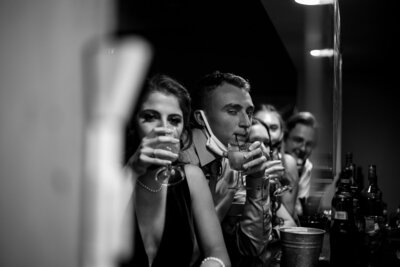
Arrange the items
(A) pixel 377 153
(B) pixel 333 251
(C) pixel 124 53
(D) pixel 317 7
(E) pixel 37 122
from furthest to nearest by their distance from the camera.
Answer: (A) pixel 377 153, (D) pixel 317 7, (B) pixel 333 251, (C) pixel 124 53, (E) pixel 37 122

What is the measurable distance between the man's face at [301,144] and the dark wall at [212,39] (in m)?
1.01

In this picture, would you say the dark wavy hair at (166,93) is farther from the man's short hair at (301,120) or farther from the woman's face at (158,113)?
the man's short hair at (301,120)

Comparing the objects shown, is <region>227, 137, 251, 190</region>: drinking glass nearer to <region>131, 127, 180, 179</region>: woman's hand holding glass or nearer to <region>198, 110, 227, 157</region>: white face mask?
<region>198, 110, 227, 157</region>: white face mask

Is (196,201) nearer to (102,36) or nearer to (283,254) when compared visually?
(283,254)

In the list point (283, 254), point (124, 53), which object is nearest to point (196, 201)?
point (283, 254)

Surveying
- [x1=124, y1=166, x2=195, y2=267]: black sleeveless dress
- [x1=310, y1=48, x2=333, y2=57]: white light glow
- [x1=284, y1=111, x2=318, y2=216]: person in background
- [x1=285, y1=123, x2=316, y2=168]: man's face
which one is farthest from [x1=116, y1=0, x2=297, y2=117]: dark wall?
[x1=310, y1=48, x2=333, y2=57]: white light glow

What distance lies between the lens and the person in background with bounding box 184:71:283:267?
1297mm

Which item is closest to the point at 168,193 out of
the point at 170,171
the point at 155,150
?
the point at 170,171

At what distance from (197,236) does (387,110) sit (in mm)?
5738

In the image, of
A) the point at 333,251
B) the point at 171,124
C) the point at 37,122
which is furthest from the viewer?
the point at 333,251

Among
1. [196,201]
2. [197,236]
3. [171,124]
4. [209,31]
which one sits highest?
[209,31]

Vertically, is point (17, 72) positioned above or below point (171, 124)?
above

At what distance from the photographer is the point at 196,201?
1298mm

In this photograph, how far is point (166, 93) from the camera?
1.08 metres
